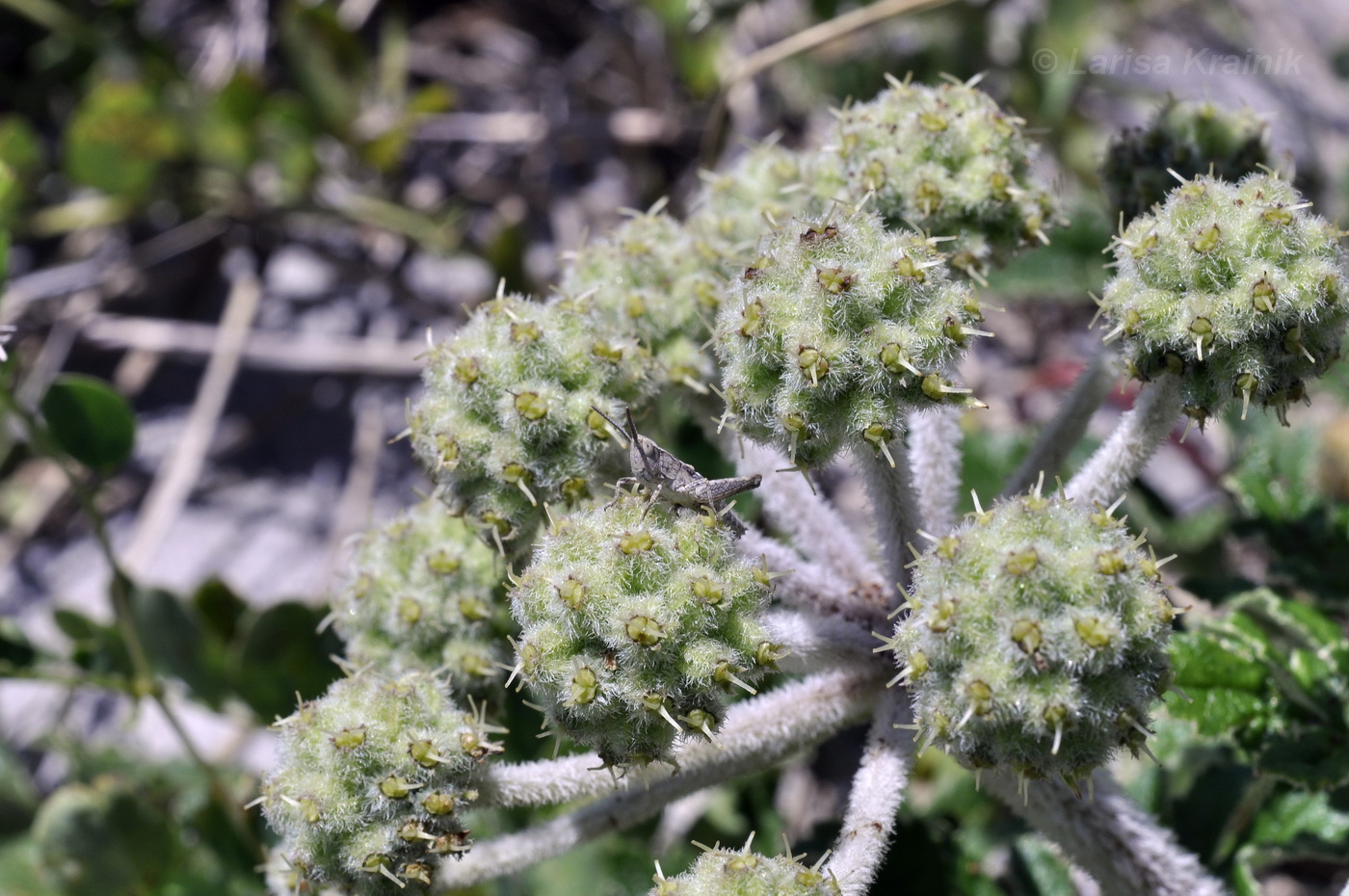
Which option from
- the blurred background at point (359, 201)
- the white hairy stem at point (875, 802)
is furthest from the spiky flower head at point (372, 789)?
the blurred background at point (359, 201)

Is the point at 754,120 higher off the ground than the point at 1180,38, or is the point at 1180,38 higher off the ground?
the point at 1180,38

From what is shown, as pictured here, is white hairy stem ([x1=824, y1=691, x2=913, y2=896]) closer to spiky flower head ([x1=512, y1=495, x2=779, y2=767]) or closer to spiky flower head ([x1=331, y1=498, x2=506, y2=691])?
spiky flower head ([x1=512, y1=495, x2=779, y2=767])

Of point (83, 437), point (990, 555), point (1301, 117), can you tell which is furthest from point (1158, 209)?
point (1301, 117)

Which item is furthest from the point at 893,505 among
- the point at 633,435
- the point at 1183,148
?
the point at 1183,148

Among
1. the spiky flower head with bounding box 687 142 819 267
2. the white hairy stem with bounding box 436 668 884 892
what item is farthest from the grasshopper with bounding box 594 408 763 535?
the spiky flower head with bounding box 687 142 819 267

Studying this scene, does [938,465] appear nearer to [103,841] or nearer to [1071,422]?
[1071,422]

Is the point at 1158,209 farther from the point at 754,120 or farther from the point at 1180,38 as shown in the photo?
the point at 1180,38
